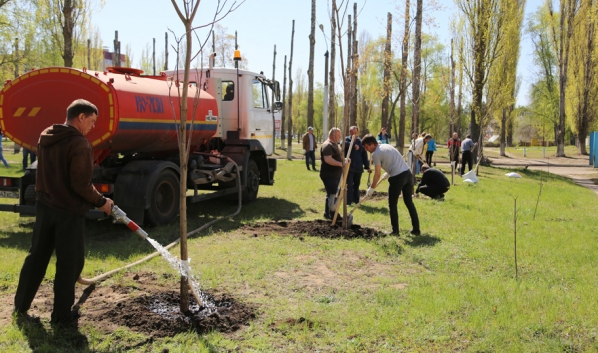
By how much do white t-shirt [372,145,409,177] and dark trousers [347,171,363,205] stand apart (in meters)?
2.88

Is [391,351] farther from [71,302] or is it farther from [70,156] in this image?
[70,156]

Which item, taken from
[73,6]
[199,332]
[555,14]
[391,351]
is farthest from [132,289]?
[555,14]

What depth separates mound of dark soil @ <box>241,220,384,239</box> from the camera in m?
8.32

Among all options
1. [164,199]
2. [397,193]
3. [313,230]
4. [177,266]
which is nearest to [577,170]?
[397,193]

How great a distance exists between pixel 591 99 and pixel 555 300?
1462 inches

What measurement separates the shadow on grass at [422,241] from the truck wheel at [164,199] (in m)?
3.99

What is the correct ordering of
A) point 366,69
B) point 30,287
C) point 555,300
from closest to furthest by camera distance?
1. point 30,287
2. point 555,300
3. point 366,69

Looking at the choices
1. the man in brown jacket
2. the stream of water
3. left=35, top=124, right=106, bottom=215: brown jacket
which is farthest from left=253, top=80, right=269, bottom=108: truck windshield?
left=35, top=124, right=106, bottom=215: brown jacket

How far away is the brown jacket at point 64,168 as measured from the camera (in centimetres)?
421

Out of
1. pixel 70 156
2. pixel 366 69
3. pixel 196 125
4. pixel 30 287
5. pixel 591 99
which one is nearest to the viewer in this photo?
pixel 70 156

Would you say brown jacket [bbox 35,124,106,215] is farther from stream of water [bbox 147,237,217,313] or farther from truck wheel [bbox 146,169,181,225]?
truck wheel [bbox 146,169,181,225]

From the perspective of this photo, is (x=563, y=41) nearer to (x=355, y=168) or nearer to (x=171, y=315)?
(x=355, y=168)

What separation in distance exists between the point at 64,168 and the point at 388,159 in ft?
17.8

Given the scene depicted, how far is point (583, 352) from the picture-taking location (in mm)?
3930
